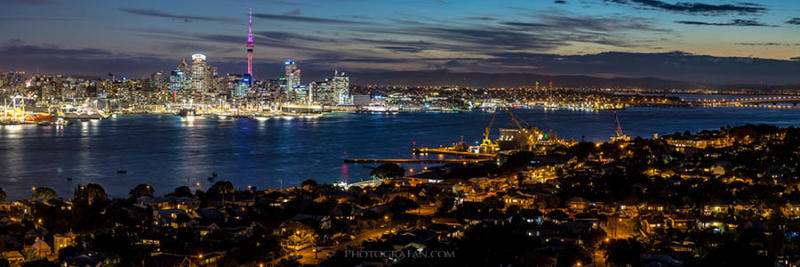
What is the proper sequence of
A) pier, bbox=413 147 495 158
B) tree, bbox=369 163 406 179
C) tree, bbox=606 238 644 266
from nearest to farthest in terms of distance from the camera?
tree, bbox=606 238 644 266, tree, bbox=369 163 406 179, pier, bbox=413 147 495 158

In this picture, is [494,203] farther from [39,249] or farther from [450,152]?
[450,152]

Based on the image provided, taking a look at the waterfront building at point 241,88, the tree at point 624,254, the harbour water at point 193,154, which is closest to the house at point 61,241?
the tree at point 624,254

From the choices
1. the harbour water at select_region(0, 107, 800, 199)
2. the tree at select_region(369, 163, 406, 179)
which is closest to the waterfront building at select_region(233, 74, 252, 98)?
the harbour water at select_region(0, 107, 800, 199)

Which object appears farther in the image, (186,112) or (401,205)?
(186,112)

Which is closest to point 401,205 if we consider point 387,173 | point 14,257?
point 14,257

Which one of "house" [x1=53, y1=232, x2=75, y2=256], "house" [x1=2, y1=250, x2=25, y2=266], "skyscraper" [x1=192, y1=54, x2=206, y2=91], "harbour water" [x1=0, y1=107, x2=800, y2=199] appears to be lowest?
"harbour water" [x1=0, y1=107, x2=800, y2=199]

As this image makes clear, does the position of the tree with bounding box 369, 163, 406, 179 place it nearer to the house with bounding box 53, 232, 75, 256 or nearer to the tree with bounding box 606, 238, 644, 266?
the house with bounding box 53, 232, 75, 256

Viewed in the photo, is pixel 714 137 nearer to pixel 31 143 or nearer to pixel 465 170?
pixel 465 170

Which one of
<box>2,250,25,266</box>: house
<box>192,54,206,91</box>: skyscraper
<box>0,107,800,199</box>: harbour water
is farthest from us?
<box>192,54,206,91</box>: skyscraper

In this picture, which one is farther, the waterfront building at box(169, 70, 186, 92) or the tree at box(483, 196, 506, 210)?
the waterfront building at box(169, 70, 186, 92)
